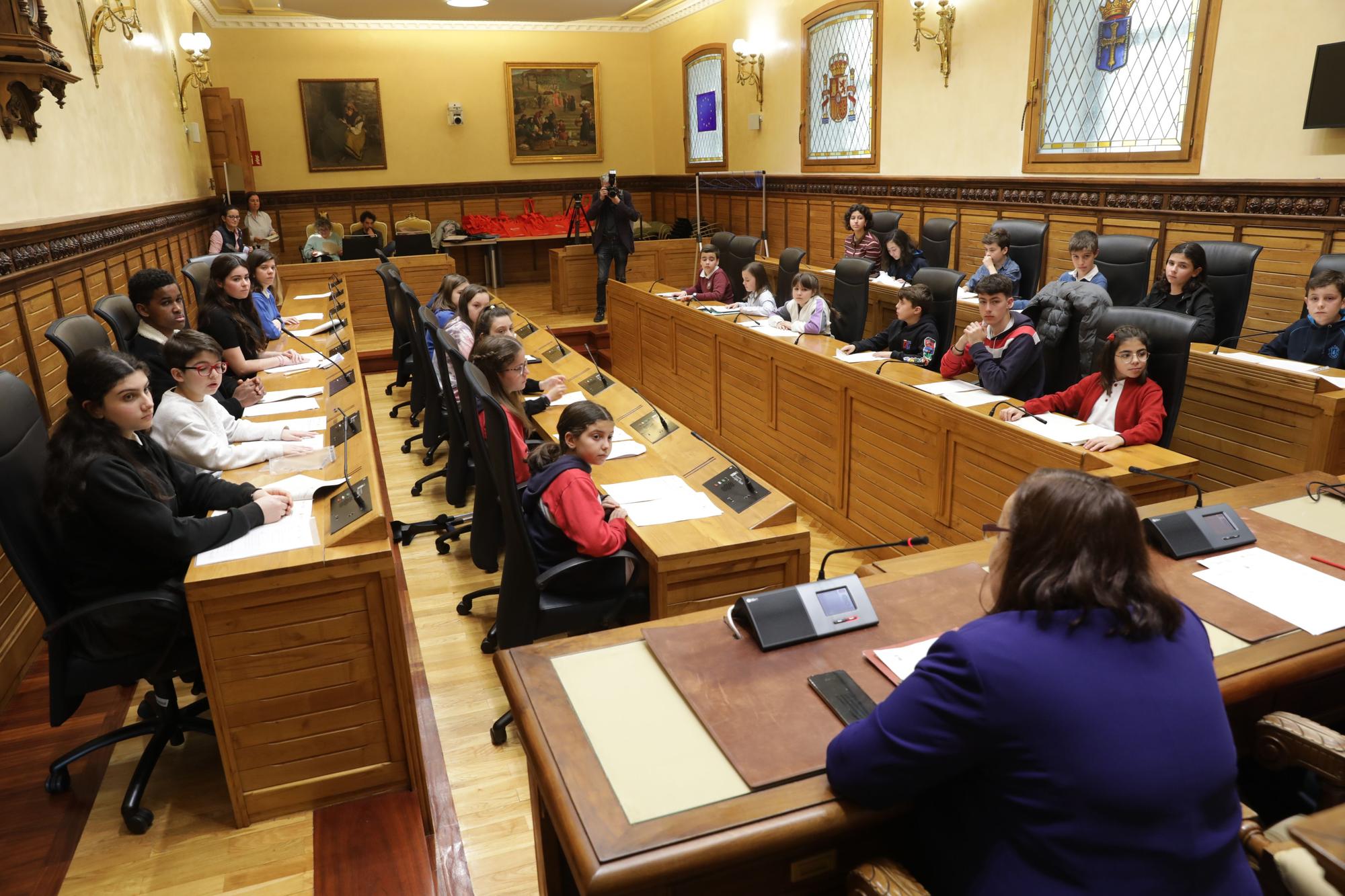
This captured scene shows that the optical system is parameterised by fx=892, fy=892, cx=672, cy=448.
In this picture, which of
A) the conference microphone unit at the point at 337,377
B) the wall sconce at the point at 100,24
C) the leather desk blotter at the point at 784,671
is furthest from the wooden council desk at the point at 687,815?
the wall sconce at the point at 100,24

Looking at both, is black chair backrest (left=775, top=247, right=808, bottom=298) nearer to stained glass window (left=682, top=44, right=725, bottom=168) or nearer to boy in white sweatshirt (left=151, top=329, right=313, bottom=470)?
boy in white sweatshirt (left=151, top=329, right=313, bottom=470)

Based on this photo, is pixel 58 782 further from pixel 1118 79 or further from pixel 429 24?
pixel 429 24

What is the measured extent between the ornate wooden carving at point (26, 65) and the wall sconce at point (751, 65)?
8084mm

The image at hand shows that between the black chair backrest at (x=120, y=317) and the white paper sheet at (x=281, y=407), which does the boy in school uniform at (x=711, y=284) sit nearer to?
the white paper sheet at (x=281, y=407)

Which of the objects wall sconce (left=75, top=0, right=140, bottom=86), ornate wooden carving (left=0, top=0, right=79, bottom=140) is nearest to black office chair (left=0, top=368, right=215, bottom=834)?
ornate wooden carving (left=0, top=0, right=79, bottom=140)

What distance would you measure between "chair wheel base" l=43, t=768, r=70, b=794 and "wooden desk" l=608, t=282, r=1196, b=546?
10.8 ft

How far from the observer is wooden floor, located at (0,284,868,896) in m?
2.39

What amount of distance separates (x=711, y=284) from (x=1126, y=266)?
2983 millimetres

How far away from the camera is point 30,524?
2.39 m

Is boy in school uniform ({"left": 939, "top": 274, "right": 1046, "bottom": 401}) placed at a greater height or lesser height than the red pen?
greater

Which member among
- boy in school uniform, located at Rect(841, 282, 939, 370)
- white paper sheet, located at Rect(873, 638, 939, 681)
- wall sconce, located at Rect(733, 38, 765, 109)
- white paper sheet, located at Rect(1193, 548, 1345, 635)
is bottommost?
white paper sheet, located at Rect(1193, 548, 1345, 635)

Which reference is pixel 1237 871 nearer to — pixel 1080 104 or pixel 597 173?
pixel 1080 104

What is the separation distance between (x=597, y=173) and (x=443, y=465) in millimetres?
9317

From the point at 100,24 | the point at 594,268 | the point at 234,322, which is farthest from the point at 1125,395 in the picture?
the point at 594,268
